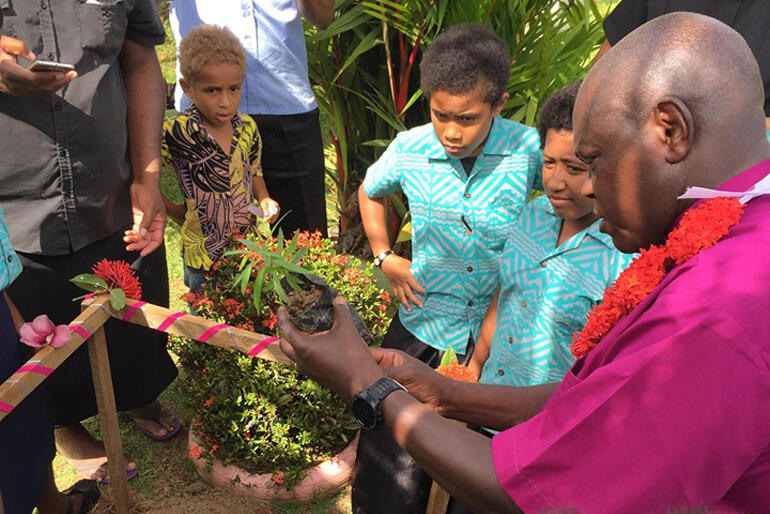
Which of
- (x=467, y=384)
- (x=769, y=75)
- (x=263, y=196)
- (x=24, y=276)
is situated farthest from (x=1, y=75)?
(x=769, y=75)

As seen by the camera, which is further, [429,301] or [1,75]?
[429,301]

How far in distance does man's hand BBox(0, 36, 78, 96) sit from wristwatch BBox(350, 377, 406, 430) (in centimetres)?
166

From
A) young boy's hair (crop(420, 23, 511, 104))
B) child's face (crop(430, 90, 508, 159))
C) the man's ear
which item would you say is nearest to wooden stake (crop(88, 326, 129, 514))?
child's face (crop(430, 90, 508, 159))

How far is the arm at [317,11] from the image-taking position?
4.22 meters

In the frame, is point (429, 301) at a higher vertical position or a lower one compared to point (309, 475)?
Result: higher

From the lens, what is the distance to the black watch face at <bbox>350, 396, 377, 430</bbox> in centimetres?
167

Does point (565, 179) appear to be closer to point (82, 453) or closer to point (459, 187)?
point (459, 187)

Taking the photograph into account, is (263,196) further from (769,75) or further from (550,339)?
(769,75)

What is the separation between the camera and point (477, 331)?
304 cm

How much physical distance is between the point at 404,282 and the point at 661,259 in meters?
1.81

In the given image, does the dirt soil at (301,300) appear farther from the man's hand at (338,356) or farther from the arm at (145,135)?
the arm at (145,135)

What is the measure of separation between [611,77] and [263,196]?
2.79m

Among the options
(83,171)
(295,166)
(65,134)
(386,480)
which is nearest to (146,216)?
(83,171)

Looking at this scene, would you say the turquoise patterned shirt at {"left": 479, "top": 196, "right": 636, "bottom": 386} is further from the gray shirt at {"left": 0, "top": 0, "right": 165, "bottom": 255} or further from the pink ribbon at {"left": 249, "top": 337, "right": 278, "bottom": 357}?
the gray shirt at {"left": 0, "top": 0, "right": 165, "bottom": 255}
